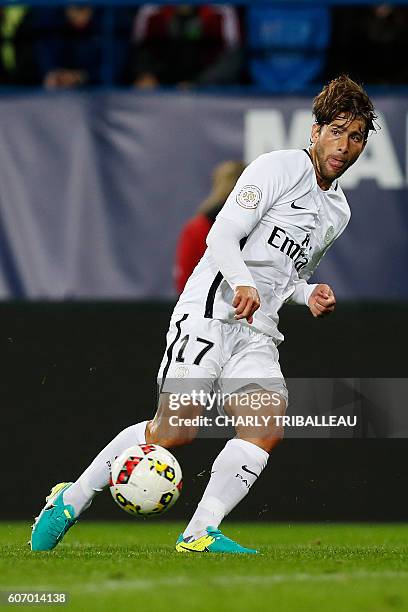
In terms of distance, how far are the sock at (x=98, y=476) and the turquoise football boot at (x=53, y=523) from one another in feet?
0.11

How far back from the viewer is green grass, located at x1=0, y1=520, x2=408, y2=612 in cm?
481

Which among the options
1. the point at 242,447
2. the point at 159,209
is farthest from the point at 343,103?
the point at 159,209

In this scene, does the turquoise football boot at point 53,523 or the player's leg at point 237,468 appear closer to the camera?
the player's leg at point 237,468

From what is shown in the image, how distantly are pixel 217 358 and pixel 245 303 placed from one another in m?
0.51

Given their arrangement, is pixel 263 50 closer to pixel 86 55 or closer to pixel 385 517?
pixel 86 55

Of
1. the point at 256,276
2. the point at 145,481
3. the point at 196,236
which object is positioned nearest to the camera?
the point at 145,481

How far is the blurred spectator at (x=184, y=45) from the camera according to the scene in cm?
1193

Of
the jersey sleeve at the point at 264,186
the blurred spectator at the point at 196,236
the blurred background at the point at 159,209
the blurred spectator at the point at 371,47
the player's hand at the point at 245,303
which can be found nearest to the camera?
the player's hand at the point at 245,303

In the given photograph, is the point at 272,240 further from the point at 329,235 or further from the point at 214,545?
the point at 214,545

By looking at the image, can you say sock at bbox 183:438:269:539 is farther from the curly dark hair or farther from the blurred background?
the blurred background

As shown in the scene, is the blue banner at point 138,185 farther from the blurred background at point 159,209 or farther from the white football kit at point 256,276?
the white football kit at point 256,276

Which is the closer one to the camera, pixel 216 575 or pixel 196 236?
pixel 216 575

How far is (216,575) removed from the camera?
5.55m
